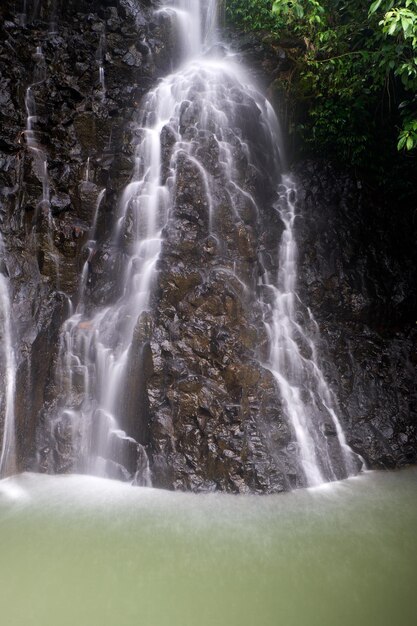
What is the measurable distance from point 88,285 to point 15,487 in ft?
11.0

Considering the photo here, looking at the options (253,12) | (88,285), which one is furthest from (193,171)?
(253,12)

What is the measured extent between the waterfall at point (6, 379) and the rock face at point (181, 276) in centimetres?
11

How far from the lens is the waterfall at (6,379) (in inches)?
258

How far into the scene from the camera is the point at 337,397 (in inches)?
289

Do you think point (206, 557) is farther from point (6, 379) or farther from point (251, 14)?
point (251, 14)

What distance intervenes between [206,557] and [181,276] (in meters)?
4.09

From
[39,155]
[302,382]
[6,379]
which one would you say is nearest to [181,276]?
[302,382]

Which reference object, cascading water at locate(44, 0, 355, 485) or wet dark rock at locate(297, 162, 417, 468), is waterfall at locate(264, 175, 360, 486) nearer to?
cascading water at locate(44, 0, 355, 485)

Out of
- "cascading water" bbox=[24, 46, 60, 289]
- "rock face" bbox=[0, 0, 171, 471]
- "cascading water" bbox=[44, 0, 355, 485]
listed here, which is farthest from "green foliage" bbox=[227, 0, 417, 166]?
"cascading water" bbox=[24, 46, 60, 289]

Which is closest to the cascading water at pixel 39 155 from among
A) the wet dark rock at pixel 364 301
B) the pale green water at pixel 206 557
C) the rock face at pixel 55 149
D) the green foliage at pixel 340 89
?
the rock face at pixel 55 149

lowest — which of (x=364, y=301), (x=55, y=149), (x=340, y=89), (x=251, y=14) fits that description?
(x=364, y=301)

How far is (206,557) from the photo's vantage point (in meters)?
4.58

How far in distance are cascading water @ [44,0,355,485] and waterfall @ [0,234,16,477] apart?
65cm

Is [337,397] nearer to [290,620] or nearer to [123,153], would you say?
[290,620]
